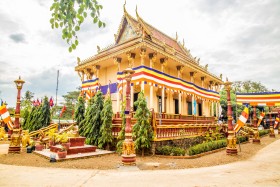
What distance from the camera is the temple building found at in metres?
A: 14.9

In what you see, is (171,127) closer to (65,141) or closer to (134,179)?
(65,141)

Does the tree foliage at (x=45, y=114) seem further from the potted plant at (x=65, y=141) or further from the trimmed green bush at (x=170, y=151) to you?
the trimmed green bush at (x=170, y=151)

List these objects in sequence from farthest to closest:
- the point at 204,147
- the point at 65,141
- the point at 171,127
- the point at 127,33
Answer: the point at 127,33 < the point at 171,127 < the point at 204,147 < the point at 65,141

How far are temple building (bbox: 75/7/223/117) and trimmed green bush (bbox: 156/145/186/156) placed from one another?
5.16 metres

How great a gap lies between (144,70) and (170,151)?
21.3ft

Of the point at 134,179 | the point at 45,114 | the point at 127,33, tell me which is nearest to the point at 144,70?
the point at 127,33

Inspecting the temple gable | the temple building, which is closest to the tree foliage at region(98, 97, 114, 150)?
the temple building

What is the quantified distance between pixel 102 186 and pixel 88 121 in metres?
A: 7.96

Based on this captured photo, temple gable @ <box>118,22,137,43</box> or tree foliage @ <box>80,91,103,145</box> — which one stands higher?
temple gable @ <box>118,22,137,43</box>

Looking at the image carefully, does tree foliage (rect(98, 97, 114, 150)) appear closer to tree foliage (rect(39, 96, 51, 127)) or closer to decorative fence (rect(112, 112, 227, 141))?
decorative fence (rect(112, 112, 227, 141))

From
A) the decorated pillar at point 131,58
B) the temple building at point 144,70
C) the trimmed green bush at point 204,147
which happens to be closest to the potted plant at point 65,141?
the temple building at point 144,70

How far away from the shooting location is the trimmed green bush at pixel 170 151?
9.58m

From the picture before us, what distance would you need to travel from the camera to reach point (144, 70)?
1431cm

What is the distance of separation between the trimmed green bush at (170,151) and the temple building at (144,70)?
203 inches
